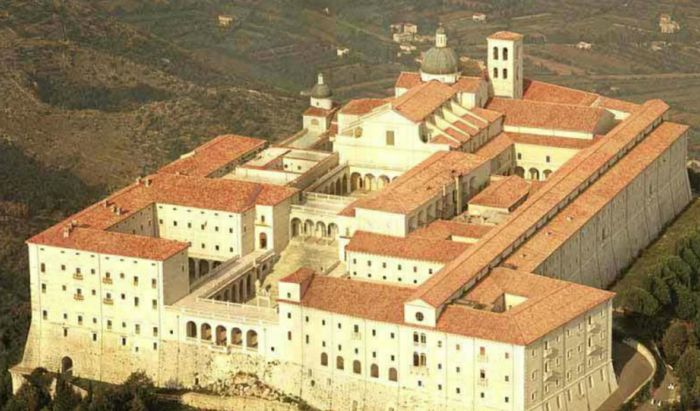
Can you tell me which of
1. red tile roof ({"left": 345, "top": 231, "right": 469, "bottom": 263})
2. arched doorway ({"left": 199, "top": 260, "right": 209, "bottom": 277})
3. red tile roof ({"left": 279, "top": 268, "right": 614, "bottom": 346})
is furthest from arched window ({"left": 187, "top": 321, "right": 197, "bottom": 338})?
red tile roof ({"left": 345, "top": 231, "right": 469, "bottom": 263})

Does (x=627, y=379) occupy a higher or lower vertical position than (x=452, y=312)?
lower

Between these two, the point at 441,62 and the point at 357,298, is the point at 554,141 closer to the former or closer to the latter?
the point at 441,62

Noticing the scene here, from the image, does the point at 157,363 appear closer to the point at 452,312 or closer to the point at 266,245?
the point at 266,245

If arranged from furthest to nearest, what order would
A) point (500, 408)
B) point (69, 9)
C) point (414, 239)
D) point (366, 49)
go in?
1. point (366, 49)
2. point (69, 9)
3. point (414, 239)
4. point (500, 408)

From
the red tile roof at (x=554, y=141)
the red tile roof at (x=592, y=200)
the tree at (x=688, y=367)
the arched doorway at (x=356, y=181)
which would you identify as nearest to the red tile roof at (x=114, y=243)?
the red tile roof at (x=592, y=200)

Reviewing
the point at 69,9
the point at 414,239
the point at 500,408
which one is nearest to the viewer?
Answer: the point at 500,408

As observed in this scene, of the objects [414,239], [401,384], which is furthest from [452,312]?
[414,239]

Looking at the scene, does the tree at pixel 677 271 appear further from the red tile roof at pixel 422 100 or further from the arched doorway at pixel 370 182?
the arched doorway at pixel 370 182
